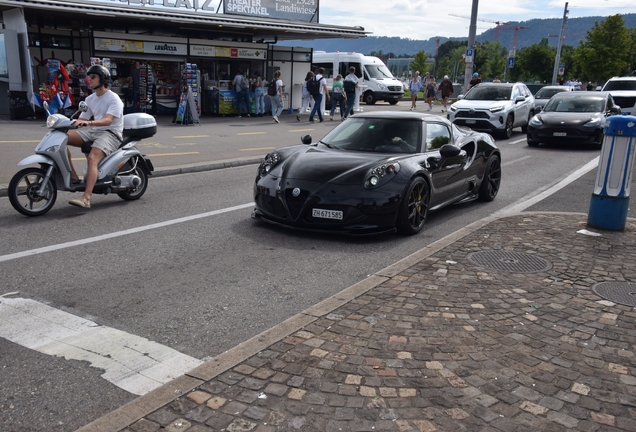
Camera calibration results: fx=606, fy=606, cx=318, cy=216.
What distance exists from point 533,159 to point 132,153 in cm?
1051

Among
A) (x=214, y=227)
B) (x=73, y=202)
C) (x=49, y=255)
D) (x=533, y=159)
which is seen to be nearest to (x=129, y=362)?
(x=49, y=255)

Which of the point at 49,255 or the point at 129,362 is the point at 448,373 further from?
the point at 49,255

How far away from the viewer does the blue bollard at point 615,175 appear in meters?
7.20

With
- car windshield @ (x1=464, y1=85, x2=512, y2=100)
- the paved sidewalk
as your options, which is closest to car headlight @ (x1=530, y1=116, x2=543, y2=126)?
car windshield @ (x1=464, y1=85, x2=512, y2=100)

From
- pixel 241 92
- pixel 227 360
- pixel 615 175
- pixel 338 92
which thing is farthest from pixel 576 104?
pixel 227 360

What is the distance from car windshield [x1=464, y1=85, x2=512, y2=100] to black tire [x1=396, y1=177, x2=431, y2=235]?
1437 centimetres

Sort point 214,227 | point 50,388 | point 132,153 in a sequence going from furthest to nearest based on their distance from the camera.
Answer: point 132,153, point 214,227, point 50,388

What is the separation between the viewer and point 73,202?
7844 mm

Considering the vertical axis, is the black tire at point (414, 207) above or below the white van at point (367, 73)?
below

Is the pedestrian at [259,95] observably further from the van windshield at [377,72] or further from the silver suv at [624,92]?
the silver suv at [624,92]

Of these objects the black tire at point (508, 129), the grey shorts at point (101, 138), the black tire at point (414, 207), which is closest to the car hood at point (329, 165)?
the black tire at point (414, 207)

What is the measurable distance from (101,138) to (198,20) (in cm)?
1533

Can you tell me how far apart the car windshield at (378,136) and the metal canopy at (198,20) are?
1388 centimetres

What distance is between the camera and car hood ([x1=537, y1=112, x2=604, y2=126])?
17188 mm
